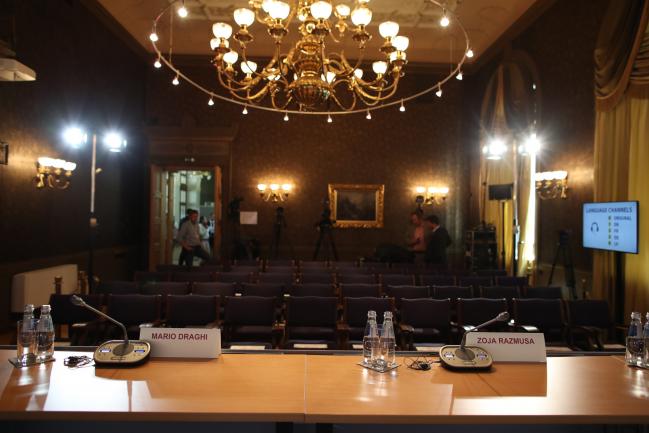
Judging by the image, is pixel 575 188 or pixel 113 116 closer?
pixel 575 188

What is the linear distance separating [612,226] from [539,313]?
207 centimetres

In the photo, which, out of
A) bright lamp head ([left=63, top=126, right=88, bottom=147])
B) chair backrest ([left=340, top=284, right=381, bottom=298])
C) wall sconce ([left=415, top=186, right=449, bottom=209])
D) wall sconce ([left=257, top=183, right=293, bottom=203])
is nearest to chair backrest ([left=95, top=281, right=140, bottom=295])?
chair backrest ([left=340, top=284, right=381, bottom=298])

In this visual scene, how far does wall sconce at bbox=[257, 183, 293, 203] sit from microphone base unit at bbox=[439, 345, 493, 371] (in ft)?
32.2

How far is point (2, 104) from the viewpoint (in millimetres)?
6465

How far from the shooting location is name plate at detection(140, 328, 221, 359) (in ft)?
8.51

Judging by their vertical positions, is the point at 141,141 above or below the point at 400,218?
above

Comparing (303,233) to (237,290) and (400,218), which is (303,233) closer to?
(400,218)

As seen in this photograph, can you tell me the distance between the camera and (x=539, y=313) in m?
5.01

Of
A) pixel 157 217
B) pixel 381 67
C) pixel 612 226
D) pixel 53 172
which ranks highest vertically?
pixel 381 67

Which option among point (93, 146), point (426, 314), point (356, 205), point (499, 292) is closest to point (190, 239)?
point (93, 146)

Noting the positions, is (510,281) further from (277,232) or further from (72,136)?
(72,136)

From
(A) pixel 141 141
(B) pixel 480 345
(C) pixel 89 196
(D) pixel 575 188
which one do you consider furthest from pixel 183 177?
(B) pixel 480 345

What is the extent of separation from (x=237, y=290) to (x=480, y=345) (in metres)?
4.26

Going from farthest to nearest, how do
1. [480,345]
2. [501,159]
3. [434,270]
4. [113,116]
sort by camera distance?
1. [501,159]
2. [113,116]
3. [434,270]
4. [480,345]
